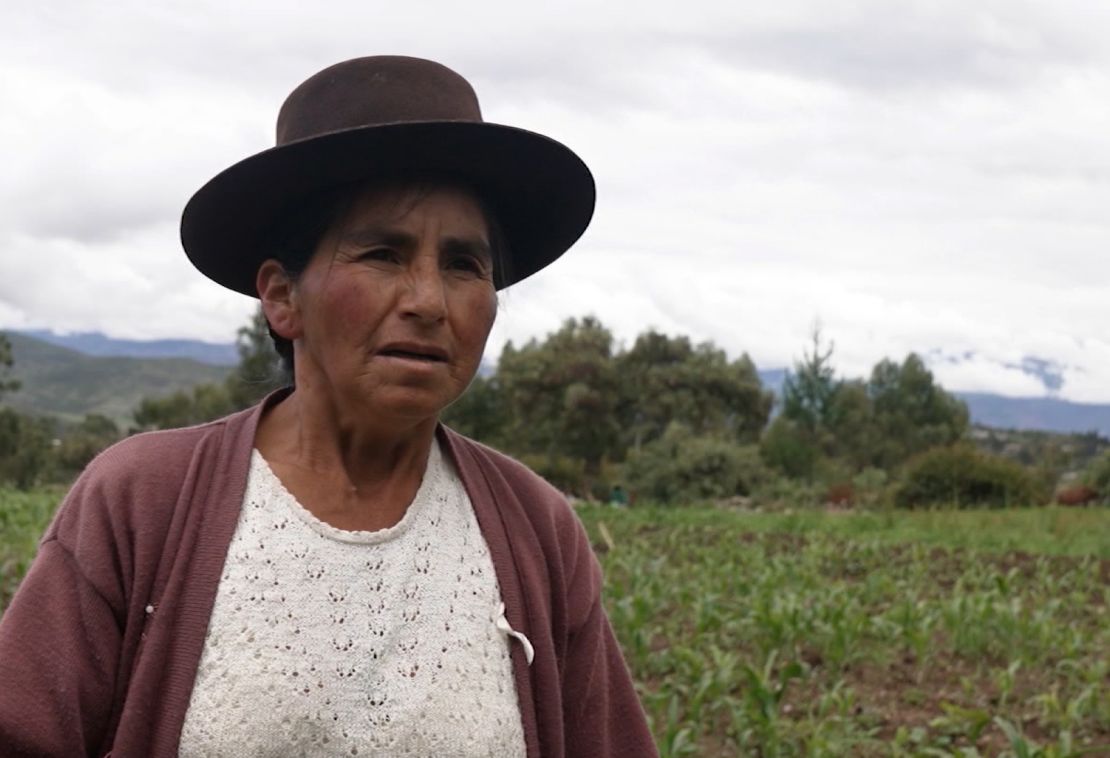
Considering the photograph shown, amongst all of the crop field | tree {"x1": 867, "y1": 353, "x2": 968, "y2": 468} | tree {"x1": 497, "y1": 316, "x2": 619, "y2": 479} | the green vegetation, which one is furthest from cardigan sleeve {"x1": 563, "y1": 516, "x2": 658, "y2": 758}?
tree {"x1": 867, "y1": 353, "x2": 968, "y2": 468}

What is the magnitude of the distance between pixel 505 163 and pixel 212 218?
0.35m

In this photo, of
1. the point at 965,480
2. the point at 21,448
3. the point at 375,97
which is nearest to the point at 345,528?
the point at 375,97

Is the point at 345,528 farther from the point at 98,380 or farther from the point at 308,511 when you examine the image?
the point at 98,380

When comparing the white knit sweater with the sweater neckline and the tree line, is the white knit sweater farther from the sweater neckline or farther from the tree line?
the tree line

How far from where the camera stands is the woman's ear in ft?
5.16

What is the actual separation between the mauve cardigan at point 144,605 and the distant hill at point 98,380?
127 m

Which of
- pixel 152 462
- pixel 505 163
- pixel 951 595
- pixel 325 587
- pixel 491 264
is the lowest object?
pixel 951 595

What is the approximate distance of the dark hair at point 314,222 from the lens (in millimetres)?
1532

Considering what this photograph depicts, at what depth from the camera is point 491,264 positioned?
5.23ft

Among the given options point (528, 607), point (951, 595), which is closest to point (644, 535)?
point (951, 595)

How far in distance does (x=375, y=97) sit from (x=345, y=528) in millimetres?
476

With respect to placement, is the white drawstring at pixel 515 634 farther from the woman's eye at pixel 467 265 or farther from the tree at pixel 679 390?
the tree at pixel 679 390

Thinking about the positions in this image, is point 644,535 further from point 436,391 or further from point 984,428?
point 984,428

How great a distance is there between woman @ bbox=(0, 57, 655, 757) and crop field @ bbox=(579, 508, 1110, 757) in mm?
2774
